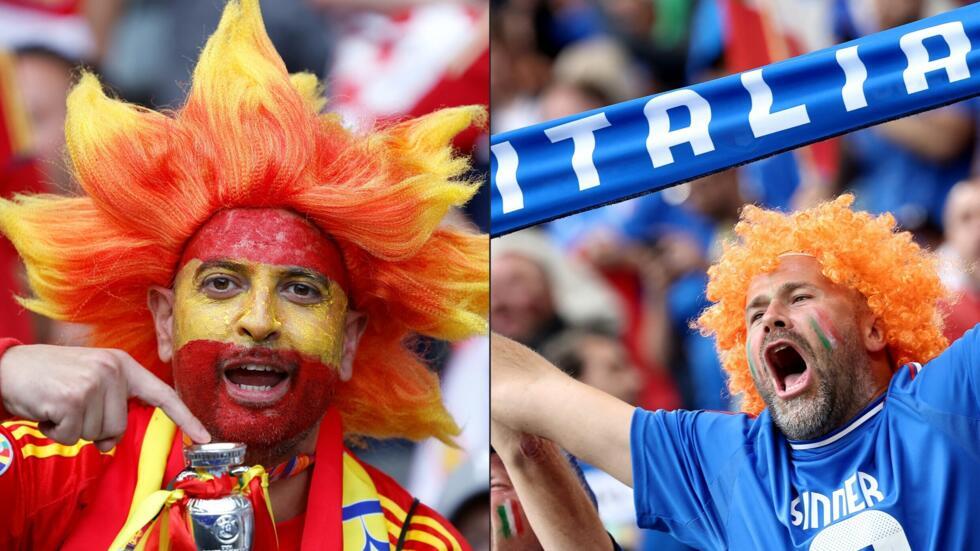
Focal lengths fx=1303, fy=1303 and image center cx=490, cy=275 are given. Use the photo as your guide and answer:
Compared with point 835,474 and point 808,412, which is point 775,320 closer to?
point 808,412

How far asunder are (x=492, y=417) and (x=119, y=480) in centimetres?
75

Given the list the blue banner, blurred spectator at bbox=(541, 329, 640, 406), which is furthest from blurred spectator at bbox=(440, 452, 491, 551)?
blurred spectator at bbox=(541, 329, 640, 406)

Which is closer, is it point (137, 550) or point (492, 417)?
point (137, 550)

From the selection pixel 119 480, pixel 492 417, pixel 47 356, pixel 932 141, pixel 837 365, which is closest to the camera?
pixel 47 356

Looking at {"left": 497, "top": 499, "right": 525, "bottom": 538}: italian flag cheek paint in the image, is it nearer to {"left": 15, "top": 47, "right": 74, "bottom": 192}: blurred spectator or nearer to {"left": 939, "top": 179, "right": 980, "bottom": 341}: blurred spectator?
{"left": 939, "top": 179, "right": 980, "bottom": 341}: blurred spectator

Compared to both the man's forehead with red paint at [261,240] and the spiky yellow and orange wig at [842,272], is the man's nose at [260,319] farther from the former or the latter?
the spiky yellow and orange wig at [842,272]

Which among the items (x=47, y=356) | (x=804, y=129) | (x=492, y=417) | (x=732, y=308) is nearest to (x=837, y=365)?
(x=732, y=308)

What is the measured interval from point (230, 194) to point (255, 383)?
331mm

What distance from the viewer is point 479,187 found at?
2.47 metres

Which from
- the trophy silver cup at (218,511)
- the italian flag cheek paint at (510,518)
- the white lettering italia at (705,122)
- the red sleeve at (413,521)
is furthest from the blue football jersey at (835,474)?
the trophy silver cup at (218,511)

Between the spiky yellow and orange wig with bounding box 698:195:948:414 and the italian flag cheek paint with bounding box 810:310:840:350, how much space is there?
0.09 metres

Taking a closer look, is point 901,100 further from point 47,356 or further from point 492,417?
point 47,356

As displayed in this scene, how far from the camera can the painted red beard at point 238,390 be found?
7.30 feet

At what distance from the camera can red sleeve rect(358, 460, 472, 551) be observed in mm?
2357
